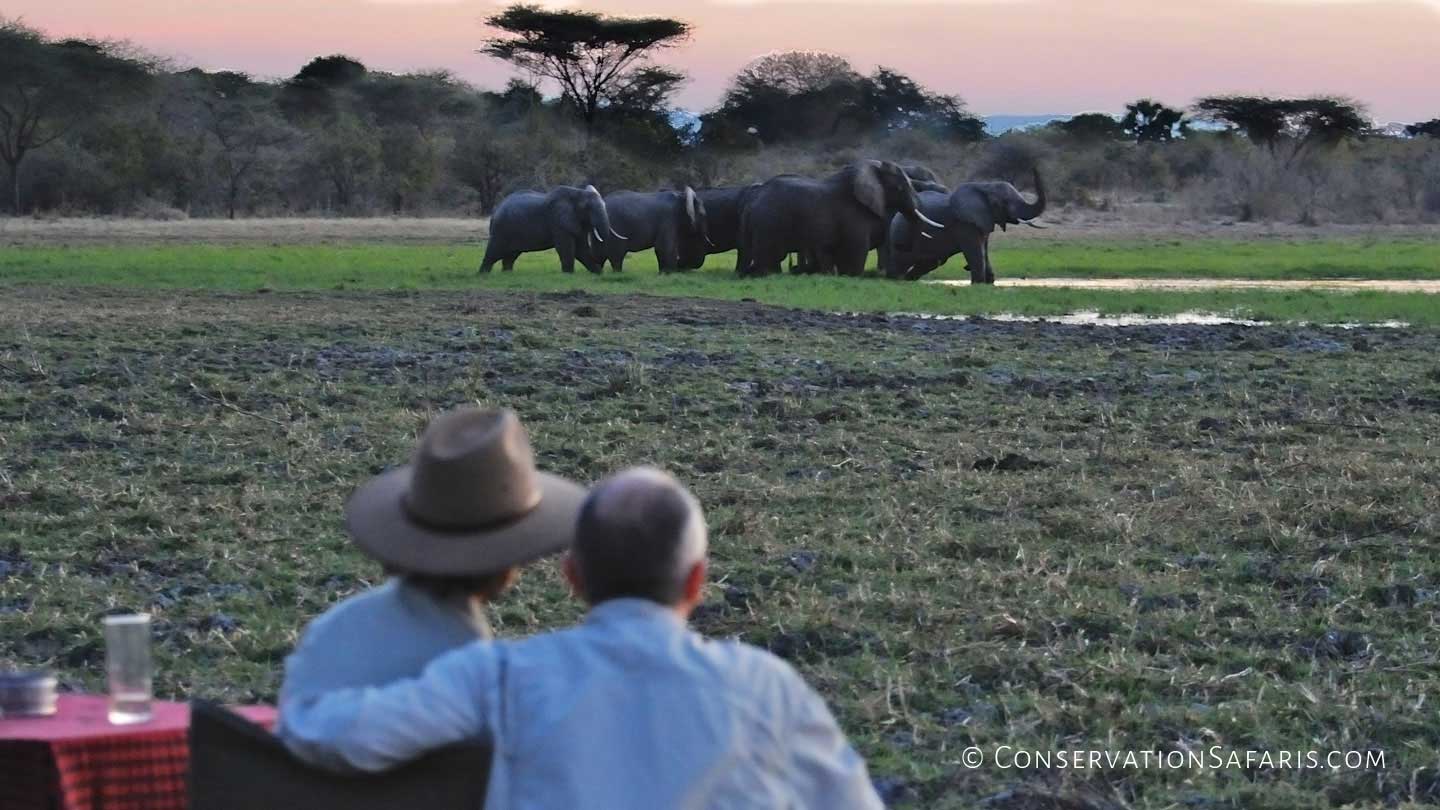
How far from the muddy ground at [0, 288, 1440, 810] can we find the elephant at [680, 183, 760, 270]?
1653 centimetres

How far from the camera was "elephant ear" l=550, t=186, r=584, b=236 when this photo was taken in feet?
98.3

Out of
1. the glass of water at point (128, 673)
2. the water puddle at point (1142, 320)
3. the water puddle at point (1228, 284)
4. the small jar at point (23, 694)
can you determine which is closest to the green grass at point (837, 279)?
the water puddle at point (1142, 320)

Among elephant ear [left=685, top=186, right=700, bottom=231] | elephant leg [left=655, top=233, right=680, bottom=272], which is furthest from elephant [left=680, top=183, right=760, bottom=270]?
elephant leg [left=655, top=233, right=680, bottom=272]

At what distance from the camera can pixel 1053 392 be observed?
12.9 meters

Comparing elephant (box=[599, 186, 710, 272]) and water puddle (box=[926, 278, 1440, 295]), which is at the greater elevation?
elephant (box=[599, 186, 710, 272])

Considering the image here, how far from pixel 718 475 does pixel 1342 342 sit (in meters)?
9.19

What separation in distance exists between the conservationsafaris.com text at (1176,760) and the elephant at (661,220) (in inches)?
1053

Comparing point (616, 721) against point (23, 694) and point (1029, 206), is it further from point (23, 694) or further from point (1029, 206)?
point (1029, 206)

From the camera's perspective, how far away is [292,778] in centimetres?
306

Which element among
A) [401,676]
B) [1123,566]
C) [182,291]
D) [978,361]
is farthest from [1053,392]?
[182,291]

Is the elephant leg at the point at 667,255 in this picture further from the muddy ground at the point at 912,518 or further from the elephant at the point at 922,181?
the muddy ground at the point at 912,518

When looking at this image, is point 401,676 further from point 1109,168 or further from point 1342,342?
point 1109,168

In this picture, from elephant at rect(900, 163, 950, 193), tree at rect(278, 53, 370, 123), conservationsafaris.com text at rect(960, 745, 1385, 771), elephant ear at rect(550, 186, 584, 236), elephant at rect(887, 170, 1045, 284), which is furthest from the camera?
tree at rect(278, 53, 370, 123)

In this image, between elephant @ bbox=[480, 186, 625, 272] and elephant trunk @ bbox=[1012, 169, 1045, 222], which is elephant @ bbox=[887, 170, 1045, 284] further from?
elephant @ bbox=[480, 186, 625, 272]
